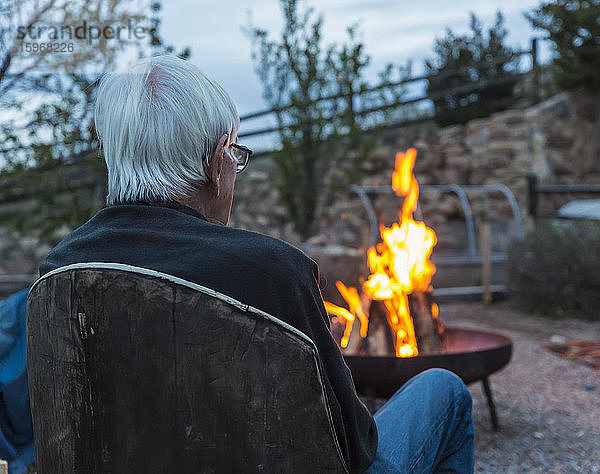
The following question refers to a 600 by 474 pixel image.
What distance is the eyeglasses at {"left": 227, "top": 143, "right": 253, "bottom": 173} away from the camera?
1.39m

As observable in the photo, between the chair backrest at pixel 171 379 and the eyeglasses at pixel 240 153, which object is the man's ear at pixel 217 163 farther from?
the chair backrest at pixel 171 379

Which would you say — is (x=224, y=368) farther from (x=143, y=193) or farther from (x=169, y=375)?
(x=143, y=193)

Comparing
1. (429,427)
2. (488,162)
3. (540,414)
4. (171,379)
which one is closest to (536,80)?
(488,162)

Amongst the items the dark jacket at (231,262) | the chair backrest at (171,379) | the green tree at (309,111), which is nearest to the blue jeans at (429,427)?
the dark jacket at (231,262)

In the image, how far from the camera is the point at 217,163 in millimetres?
1348

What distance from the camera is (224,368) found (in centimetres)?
112

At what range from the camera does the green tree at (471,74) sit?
1242cm

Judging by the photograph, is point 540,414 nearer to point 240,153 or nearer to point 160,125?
point 240,153

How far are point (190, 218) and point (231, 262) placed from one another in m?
0.16

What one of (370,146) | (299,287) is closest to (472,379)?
(299,287)

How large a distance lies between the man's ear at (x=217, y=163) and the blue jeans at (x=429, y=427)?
2.40 ft

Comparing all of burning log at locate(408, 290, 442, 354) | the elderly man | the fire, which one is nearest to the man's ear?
the elderly man

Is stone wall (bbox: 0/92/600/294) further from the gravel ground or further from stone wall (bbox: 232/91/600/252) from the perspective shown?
the gravel ground

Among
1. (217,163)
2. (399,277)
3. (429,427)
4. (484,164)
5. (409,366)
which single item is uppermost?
(484,164)
